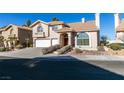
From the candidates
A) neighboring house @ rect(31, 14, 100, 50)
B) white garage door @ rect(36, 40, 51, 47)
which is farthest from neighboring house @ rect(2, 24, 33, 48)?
white garage door @ rect(36, 40, 51, 47)

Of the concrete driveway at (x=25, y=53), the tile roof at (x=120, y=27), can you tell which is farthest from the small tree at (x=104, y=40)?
the concrete driveway at (x=25, y=53)

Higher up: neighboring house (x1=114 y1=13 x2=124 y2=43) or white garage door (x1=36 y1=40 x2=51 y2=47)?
neighboring house (x1=114 y1=13 x2=124 y2=43)

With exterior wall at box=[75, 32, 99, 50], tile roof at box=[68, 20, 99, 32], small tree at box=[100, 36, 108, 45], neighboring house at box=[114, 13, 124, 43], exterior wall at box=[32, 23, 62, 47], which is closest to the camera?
neighboring house at box=[114, 13, 124, 43]

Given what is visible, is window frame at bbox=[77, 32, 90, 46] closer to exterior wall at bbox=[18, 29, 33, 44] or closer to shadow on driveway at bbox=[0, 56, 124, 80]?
exterior wall at bbox=[18, 29, 33, 44]

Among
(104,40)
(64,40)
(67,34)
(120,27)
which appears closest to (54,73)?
(104,40)

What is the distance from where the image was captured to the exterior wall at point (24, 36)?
2494 cm

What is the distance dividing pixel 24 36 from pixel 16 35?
128cm

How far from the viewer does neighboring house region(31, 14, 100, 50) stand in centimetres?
2520
